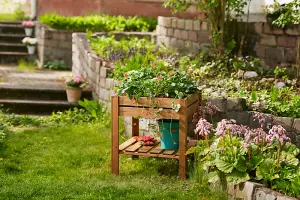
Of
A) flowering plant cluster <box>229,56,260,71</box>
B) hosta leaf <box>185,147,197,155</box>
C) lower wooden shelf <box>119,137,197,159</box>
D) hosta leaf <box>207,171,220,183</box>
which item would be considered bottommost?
hosta leaf <box>207,171,220,183</box>

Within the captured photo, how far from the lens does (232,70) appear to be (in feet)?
40.7

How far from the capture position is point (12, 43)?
1833 cm

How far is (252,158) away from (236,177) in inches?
12.8

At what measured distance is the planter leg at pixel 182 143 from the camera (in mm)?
8438

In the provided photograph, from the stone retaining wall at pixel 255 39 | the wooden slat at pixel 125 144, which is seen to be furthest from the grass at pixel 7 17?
the wooden slat at pixel 125 144

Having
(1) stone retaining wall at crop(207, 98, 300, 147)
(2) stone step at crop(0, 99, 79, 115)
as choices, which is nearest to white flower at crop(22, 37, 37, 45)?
(2) stone step at crop(0, 99, 79, 115)

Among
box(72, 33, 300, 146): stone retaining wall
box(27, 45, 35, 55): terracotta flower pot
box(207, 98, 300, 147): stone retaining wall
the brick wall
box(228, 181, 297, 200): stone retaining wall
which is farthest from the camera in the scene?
the brick wall

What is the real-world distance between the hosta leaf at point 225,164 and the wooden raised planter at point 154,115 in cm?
83

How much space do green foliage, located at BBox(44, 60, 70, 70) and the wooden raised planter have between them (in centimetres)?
845

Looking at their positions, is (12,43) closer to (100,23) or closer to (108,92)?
(100,23)

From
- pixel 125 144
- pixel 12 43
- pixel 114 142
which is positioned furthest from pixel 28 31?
pixel 114 142

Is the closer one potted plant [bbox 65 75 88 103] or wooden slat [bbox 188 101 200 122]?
wooden slat [bbox 188 101 200 122]

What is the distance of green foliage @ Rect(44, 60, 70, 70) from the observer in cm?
1712

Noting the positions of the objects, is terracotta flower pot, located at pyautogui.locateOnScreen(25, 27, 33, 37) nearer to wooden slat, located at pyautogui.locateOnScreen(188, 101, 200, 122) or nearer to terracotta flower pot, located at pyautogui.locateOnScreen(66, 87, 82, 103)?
terracotta flower pot, located at pyautogui.locateOnScreen(66, 87, 82, 103)
